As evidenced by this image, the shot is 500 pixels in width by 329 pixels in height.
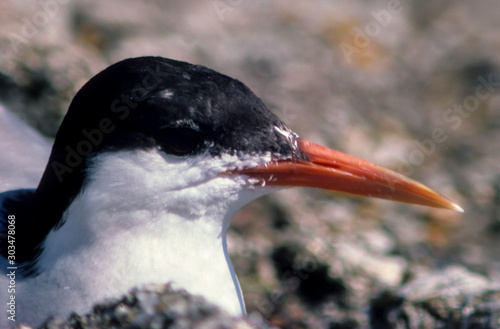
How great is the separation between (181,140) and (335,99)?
2384 mm

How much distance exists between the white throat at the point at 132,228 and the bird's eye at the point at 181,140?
0.02 meters

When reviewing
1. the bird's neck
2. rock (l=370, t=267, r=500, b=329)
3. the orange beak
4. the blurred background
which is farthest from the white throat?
rock (l=370, t=267, r=500, b=329)

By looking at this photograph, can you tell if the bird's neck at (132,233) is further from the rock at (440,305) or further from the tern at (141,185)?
the rock at (440,305)

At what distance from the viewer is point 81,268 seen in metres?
2.04

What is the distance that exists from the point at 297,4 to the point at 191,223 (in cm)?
332

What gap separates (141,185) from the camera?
78.2 inches

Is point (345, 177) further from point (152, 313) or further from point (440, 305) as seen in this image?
point (440, 305)

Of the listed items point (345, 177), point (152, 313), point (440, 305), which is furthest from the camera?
point (440, 305)

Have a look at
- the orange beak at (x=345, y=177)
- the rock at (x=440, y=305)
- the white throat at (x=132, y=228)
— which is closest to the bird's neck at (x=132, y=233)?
the white throat at (x=132, y=228)

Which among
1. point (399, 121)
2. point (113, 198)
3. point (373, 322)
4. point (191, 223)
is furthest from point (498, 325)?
point (399, 121)

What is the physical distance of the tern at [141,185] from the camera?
199 cm

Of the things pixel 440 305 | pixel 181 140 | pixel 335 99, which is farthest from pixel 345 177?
pixel 335 99

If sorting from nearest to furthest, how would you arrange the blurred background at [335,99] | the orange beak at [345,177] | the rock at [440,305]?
the orange beak at [345,177], the rock at [440,305], the blurred background at [335,99]

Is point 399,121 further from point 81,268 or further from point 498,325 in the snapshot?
point 81,268
